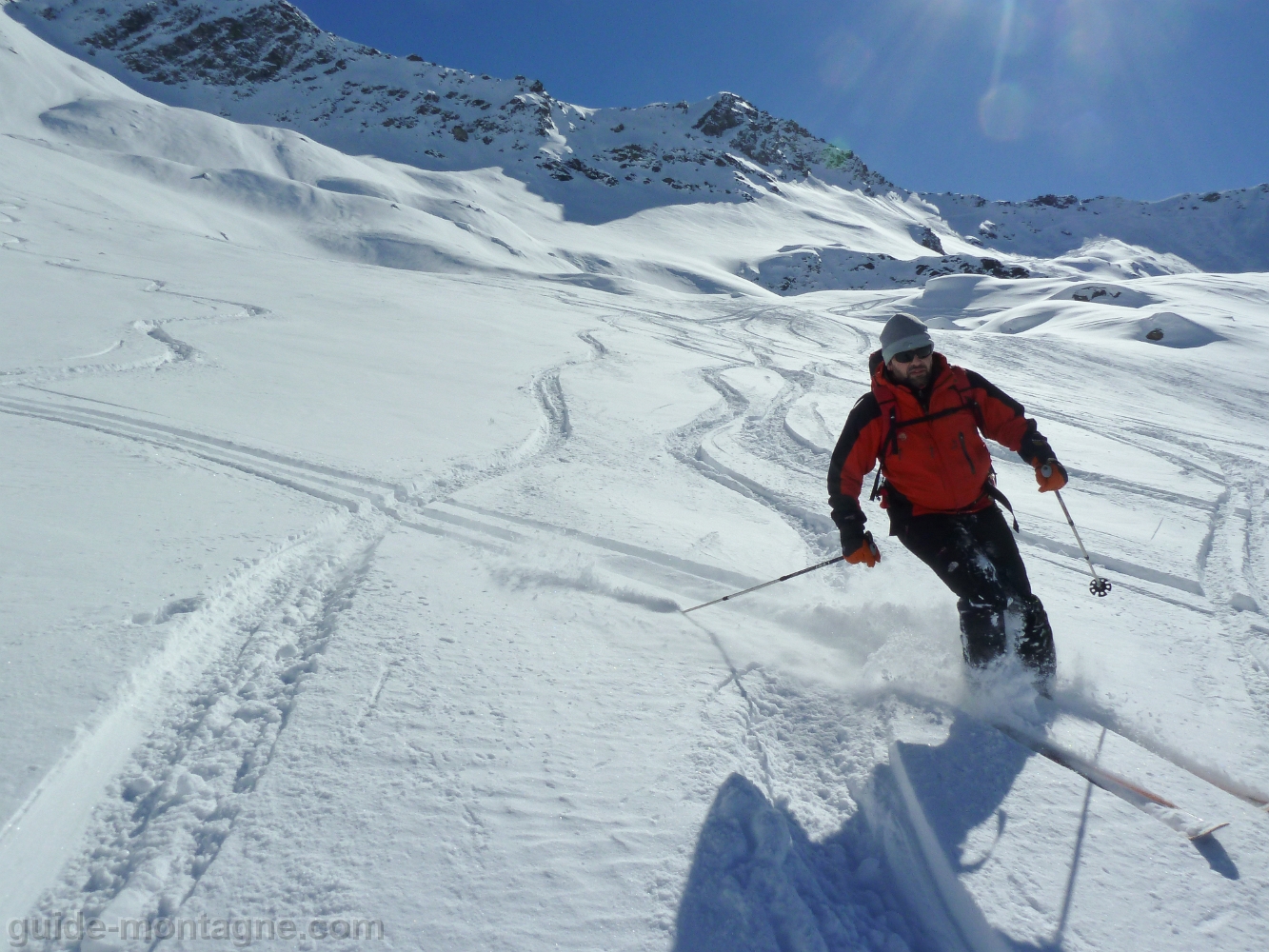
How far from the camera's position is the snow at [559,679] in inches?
80.0

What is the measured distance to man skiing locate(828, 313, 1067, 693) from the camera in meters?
3.06

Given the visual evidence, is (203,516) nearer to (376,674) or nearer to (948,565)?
(376,674)

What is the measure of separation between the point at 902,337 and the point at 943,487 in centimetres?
73

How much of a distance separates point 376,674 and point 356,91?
121m

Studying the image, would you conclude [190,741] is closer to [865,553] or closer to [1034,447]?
[865,553]

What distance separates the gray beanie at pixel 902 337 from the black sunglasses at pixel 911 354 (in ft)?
0.04

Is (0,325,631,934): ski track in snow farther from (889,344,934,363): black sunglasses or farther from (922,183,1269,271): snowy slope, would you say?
(922,183,1269,271): snowy slope

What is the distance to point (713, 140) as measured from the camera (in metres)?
123

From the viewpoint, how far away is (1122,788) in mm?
2518

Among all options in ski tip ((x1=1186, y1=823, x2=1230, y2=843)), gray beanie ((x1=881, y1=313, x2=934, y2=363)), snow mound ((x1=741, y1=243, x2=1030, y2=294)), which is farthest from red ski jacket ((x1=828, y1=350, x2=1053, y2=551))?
snow mound ((x1=741, y1=243, x2=1030, y2=294))

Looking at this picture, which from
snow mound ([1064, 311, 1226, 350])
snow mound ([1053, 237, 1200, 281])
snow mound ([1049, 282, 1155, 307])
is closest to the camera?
snow mound ([1064, 311, 1226, 350])

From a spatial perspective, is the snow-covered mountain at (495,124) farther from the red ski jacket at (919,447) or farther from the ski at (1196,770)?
the ski at (1196,770)

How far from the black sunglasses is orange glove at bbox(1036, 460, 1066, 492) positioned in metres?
0.95

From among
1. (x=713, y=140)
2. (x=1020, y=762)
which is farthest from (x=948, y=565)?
(x=713, y=140)
